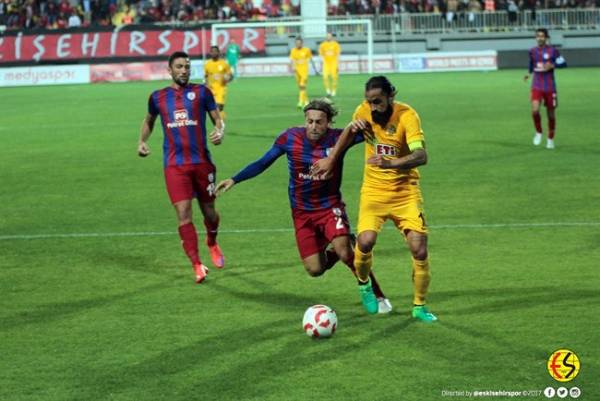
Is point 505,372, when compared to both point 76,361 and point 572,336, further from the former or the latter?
point 76,361

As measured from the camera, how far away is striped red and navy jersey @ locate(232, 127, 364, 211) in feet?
32.1

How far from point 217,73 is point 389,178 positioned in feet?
64.2

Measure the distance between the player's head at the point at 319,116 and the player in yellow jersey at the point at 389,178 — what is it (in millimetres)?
352

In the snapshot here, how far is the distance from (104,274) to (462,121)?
17194 mm

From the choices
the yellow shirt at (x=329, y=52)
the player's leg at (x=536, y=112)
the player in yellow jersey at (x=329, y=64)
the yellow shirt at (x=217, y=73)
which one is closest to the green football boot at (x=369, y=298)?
the player's leg at (x=536, y=112)

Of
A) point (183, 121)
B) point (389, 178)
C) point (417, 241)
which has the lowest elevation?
point (417, 241)

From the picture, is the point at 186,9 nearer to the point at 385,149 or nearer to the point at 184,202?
the point at 184,202

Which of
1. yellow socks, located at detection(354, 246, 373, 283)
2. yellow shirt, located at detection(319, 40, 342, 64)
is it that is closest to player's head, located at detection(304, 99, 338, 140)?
yellow socks, located at detection(354, 246, 373, 283)

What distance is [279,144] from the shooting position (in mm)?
9898

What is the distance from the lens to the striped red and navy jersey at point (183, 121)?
1150cm

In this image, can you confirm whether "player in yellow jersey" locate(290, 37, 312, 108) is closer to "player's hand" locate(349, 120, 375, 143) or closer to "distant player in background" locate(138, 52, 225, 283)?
"distant player in background" locate(138, 52, 225, 283)

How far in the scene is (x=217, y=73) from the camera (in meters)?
28.3

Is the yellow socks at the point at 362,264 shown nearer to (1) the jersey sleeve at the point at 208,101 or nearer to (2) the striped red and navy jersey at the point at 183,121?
(2) the striped red and navy jersey at the point at 183,121

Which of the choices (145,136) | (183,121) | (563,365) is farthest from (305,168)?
(563,365)
